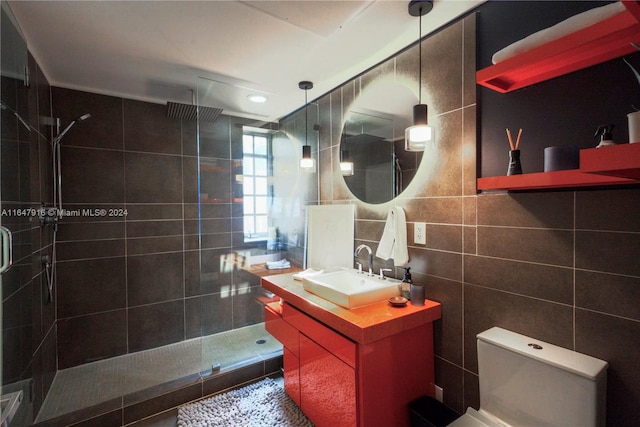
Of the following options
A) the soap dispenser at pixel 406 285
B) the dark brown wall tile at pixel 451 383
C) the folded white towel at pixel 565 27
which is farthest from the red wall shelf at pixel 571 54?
the dark brown wall tile at pixel 451 383

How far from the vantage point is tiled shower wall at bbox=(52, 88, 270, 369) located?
2.64 m

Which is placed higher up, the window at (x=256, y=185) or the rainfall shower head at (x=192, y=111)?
the rainfall shower head at (x=192, y=111)

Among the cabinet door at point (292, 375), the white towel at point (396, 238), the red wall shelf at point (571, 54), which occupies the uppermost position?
the red wall shelf at point (571, 54)

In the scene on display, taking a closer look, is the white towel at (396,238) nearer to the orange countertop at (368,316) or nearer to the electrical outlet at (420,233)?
the electrical outlet at (420,233)

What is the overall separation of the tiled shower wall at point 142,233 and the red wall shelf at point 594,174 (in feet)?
7.31

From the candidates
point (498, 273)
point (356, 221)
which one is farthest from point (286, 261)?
point (498, 273)

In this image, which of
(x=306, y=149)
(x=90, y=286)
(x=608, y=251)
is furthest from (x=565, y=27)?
(x=90, y=286)

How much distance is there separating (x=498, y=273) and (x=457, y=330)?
429mm

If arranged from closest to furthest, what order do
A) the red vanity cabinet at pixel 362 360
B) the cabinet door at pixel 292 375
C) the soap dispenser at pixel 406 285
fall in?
the red vanity cabinet at pixel 362 360, the soap dispenser at pixel 406 285, the cabinet door at pixel 292 375

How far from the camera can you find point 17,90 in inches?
64.5

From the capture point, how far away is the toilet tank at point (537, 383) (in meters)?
1.10

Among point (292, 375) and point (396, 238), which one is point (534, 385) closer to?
point (396, 238)

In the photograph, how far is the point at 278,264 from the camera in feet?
9.86

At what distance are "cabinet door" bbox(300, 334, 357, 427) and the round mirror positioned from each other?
1.15 metres
